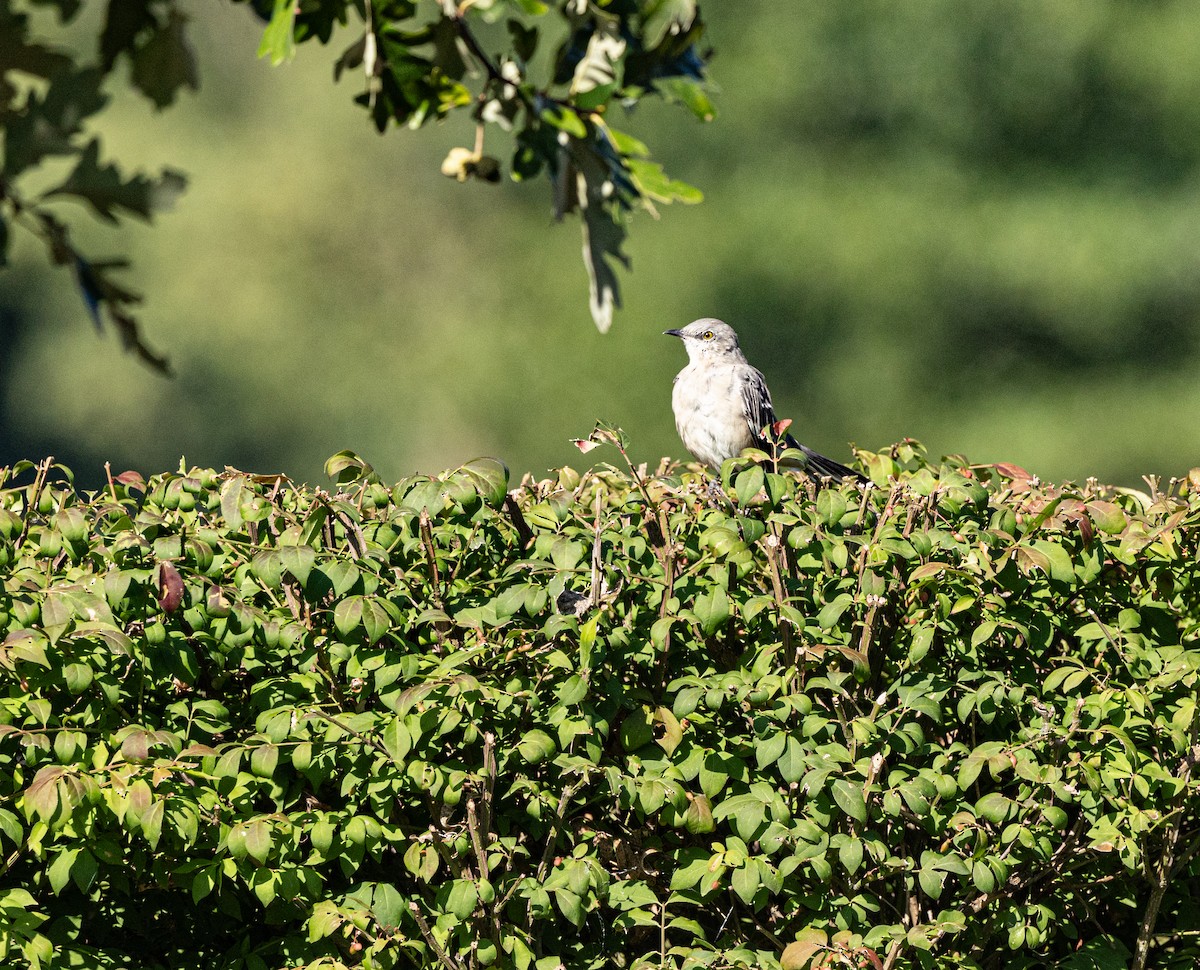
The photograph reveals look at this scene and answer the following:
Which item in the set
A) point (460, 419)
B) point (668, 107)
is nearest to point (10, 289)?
point (460, 419)

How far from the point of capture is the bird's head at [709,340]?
5941 millimetres

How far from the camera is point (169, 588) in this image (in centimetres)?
300

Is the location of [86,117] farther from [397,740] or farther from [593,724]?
[593,724]

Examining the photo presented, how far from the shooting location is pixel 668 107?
1076cm

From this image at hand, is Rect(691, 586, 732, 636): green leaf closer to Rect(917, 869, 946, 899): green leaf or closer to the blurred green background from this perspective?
Rect(917, 869, 946, 899): green leaf

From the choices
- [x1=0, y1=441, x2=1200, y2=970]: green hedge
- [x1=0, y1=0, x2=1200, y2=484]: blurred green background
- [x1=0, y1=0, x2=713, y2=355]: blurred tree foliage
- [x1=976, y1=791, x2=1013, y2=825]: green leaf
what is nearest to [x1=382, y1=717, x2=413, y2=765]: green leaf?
[x1=0, y1=441, x2=1200, y2=970]: green hedge

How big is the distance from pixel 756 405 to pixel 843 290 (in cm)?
552

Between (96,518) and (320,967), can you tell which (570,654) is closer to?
(320,967)

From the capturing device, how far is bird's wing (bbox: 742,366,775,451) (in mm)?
5582

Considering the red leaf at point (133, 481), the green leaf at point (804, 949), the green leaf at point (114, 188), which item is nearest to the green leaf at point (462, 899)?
the green leaf at point (804, 949)

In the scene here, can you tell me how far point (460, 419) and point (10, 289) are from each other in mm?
4542

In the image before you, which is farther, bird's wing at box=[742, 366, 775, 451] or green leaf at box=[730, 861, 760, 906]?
bird's wing at box=[742, 366, 775, 451]

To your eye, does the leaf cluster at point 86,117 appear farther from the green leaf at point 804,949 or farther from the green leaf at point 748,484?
the green leaf at point 804,949

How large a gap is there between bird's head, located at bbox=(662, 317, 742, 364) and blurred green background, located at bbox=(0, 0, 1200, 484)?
14.5ft
